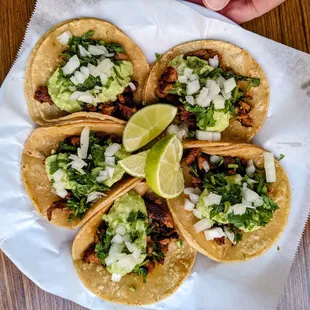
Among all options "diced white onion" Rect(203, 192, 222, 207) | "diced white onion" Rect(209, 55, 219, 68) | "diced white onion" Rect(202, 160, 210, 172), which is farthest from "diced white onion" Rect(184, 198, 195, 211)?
"diced white onion" Rect(209, 55, 219, 68)

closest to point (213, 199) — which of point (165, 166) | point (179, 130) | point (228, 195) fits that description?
point (228, 195)

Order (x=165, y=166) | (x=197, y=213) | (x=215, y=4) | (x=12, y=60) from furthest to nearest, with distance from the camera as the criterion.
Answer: (x=12, y=60), (x=197, y=213), (x=215, y=4), (x=165, y=166)

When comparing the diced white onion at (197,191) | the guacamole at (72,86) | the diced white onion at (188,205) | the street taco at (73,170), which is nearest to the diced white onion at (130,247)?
the street taco at (73,170)

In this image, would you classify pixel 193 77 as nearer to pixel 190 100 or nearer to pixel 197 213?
pixel 190 100

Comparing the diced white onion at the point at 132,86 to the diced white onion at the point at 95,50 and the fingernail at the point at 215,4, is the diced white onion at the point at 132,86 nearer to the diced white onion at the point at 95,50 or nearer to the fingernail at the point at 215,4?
the diced white onion at the point at 95,50

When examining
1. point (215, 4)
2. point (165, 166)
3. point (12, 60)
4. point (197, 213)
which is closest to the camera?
point (165, 166)

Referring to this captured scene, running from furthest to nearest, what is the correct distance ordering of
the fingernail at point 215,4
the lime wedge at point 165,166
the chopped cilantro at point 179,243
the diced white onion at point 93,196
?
the chopped cilantro at point 179,243 < the diced white onion at point 93,196 < the fingernail at point 215,4 < the lime wedge at point 165,166

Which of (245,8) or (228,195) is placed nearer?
(228,195)
